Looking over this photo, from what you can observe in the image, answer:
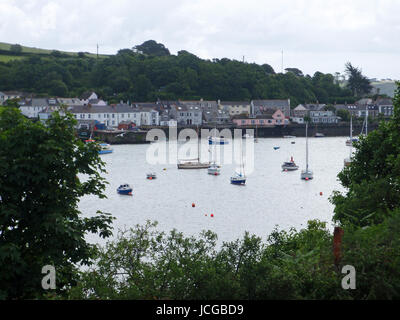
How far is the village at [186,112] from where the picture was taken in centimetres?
6481

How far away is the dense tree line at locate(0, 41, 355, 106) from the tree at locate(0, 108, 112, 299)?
2717 inches

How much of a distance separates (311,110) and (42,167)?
72810mm

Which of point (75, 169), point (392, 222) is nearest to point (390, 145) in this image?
point (392, 222)

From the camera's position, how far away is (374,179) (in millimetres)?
13258

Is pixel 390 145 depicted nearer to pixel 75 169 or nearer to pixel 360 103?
pixel 75 169

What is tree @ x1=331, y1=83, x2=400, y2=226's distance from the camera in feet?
38.3

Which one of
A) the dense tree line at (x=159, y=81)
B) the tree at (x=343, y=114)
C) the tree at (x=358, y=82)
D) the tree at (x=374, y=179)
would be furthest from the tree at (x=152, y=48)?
the tree at (x=374, y=179)

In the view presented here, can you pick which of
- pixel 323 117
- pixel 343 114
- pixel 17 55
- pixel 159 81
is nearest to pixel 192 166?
pixel 323 117

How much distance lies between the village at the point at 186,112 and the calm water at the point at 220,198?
22009 mm

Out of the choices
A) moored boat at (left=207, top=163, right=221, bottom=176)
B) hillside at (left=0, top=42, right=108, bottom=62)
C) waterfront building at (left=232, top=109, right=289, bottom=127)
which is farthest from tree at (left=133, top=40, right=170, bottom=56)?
moored boat at (left=207, top=163, right=221, bottom=176)

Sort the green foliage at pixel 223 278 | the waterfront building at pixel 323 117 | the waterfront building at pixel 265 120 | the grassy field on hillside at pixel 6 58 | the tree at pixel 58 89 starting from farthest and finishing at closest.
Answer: the grassy field on hillside at pixel 6 58 < the tree at pixel 58 89 < the waterfront building at pixel 323 117 < the waterfront building at pixel 265 120 < the green foliage at pixel 223 278

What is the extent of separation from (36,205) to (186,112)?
6326 cm

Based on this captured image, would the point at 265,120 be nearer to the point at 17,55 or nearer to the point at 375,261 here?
the point at 17,55

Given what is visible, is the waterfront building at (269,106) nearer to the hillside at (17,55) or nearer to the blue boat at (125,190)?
the hillside at (17,55)
